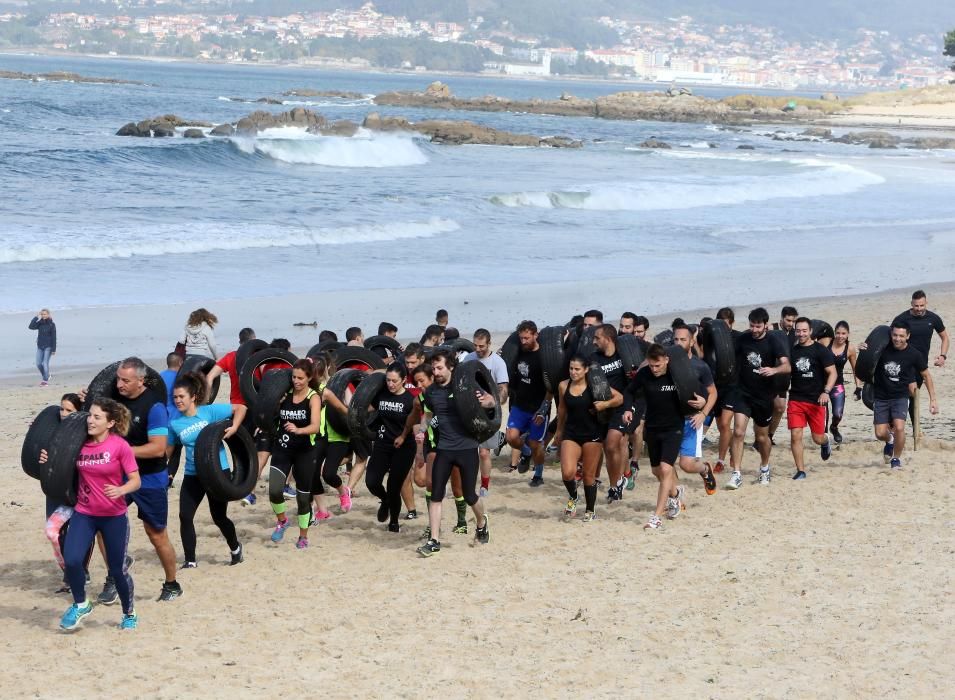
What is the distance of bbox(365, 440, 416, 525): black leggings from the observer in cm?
898

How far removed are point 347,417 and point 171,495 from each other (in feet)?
8.00

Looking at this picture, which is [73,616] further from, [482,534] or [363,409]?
[482,534]

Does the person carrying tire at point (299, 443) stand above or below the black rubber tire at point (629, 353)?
below

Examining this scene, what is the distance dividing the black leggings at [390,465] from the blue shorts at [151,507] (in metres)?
1.95

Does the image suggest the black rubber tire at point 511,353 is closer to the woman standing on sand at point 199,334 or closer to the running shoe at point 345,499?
the running shoe at point 345,499

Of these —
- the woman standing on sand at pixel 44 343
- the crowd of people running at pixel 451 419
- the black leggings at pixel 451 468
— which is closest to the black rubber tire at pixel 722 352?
the crowd of people running at pixel 451 419

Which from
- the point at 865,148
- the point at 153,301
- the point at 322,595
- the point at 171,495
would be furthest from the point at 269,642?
the point at 865,148

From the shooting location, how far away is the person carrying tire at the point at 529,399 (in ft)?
34.0

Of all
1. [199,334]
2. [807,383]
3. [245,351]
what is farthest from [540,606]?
[199,334]

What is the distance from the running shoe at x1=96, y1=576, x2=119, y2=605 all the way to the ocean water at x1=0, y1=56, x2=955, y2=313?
461 inches

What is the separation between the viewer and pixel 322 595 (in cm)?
784

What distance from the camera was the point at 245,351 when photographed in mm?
10055

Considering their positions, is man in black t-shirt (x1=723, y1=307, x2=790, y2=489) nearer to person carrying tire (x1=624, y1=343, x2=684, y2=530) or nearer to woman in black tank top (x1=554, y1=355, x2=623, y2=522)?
person carrying tire (x1=624, y1=343, x2=684, y2=530)

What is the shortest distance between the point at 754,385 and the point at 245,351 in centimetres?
429
